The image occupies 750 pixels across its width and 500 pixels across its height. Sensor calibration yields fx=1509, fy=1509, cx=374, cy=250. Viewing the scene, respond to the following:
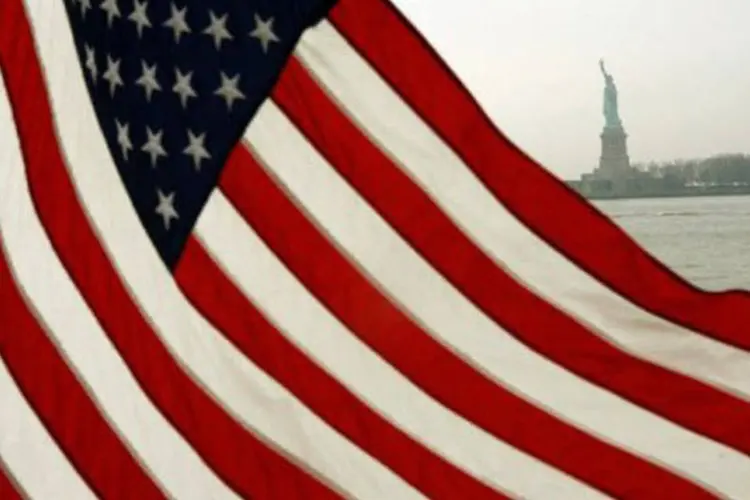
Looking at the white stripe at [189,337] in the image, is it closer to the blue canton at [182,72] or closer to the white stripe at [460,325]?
the blue canton at [182,72]

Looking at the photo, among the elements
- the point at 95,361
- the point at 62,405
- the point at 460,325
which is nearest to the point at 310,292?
the point at 460,325

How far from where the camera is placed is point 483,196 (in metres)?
3.92

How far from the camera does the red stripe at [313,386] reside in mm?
3701

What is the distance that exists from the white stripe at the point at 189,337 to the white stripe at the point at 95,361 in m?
0.13

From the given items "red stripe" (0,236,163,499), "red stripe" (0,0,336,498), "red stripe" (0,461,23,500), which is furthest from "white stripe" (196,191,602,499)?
"red stripe" (0,461,23,500)

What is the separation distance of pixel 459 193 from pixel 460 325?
13.5 inches

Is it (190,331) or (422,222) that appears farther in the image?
(422,222)

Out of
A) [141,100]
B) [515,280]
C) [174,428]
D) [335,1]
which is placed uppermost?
[335,1]

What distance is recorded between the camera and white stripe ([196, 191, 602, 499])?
3.76 metres

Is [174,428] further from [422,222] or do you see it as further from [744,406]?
[744,406]

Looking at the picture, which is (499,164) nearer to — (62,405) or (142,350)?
(142,350)

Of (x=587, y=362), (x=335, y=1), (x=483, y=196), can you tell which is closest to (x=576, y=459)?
(x=587, y=362)

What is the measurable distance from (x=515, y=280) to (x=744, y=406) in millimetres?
697

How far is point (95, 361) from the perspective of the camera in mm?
3521
